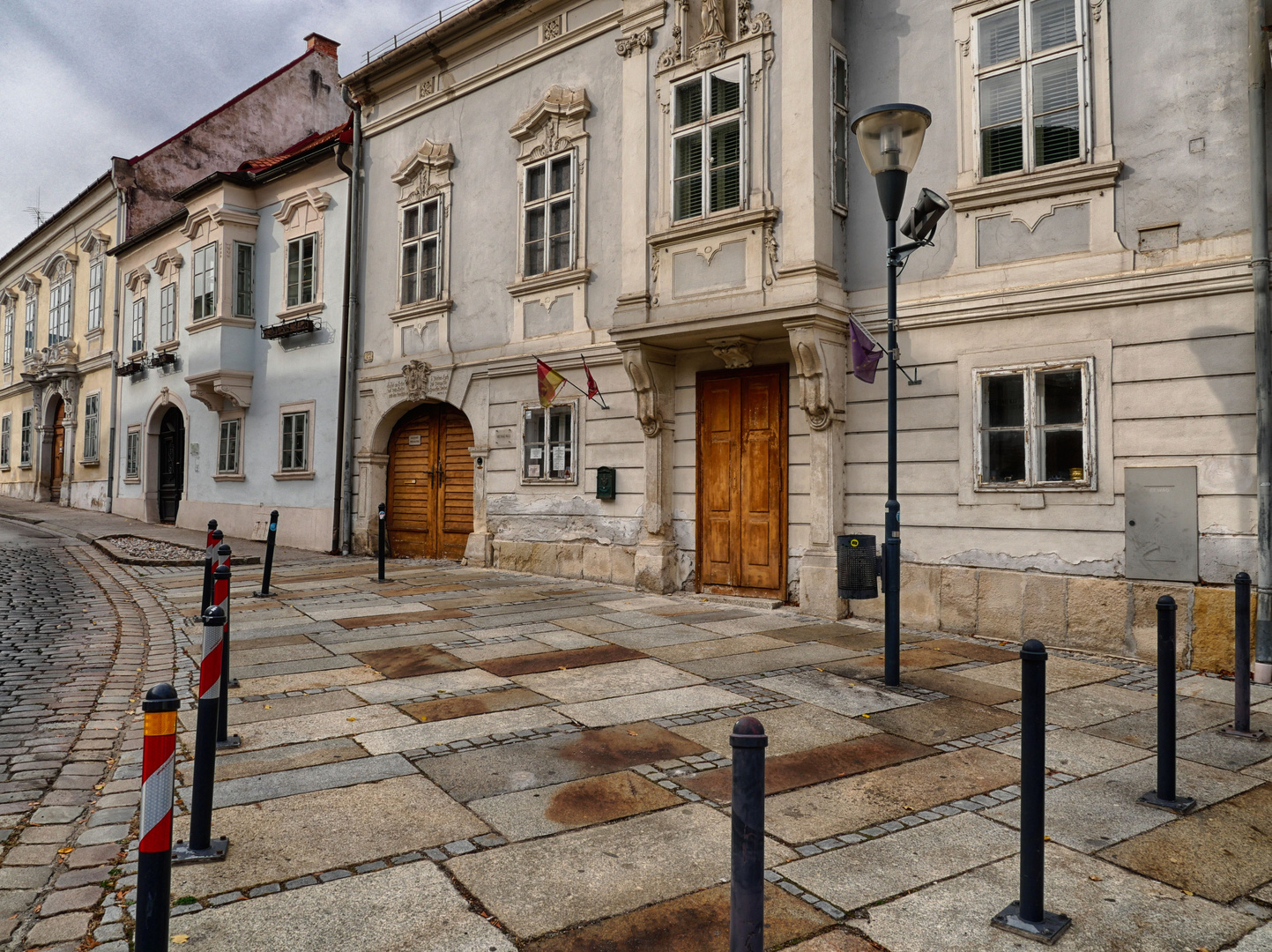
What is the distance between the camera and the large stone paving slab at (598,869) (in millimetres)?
3125

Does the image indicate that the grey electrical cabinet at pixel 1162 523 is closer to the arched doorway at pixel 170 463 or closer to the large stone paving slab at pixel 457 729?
the large stone paving slab at pixel 457 729

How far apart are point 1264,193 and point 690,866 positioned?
737cm

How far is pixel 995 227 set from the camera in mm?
8844

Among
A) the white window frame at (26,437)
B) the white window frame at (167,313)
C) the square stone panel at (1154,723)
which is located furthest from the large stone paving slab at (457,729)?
the white window frame at (26,437)

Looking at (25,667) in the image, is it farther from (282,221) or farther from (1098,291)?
(282,221)

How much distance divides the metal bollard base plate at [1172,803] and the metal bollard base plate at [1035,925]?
1.41 m

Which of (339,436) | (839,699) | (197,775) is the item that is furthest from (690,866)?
(339,436)

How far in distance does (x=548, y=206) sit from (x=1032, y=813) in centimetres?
1172

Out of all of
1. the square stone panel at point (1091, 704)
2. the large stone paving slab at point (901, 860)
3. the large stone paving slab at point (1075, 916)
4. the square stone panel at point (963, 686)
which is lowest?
the large stone paving slab at point (1075, 916)

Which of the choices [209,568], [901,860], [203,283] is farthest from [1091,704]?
[203,283]

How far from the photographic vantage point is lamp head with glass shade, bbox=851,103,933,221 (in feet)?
21.2

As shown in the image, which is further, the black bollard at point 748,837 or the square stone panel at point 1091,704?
the square stone panel at point 1091,704

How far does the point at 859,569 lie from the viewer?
6930 mm

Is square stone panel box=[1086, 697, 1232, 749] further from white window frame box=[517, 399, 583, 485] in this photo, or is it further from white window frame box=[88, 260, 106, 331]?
white window frame box=[88, 260, 106, 331]
